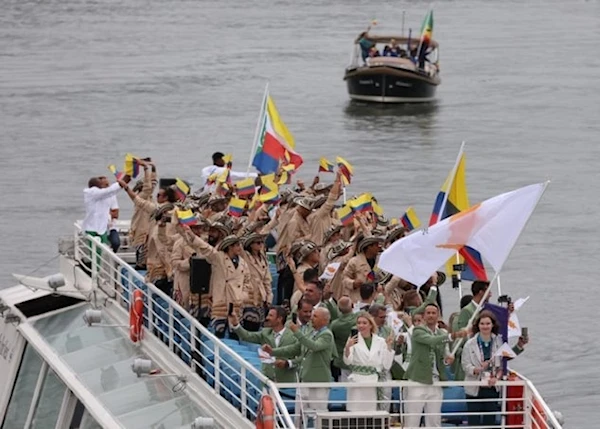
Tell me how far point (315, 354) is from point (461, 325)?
2279mm

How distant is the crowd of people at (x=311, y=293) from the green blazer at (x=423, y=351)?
1 cm

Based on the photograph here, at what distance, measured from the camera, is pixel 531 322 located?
37.9 metres

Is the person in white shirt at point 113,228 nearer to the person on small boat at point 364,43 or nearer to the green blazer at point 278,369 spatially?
the green blazer at point 278,369

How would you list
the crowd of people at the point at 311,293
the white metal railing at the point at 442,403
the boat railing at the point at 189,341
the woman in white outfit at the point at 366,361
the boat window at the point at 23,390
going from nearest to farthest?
the white metal railing at the point at 442,403
the woman in white outfit at the point at 366,361
the crowd of people at the point at 311,293
the boat railing at the point at 189,341
the boat window at the point at 23,390

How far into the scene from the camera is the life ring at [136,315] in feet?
67.0

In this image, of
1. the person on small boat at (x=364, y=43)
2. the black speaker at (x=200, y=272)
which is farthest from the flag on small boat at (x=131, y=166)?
the person on small boat at (x=364, y=43)

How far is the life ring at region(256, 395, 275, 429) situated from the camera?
619 inches

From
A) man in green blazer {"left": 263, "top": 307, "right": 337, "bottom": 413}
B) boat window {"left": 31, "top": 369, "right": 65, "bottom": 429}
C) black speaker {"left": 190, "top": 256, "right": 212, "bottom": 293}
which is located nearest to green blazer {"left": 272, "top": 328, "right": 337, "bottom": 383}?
man in green blazer {"left": 263, "top": 307, "right": 337, "bottom": 413}

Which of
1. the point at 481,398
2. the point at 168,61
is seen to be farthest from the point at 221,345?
the point at 168,61

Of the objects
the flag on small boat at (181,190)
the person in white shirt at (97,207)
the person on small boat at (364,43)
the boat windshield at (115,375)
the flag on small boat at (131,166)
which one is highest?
the flag on small boat at (131,166)

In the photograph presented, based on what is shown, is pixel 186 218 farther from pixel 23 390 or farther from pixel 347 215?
pixel 23 390

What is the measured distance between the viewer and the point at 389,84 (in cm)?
6925

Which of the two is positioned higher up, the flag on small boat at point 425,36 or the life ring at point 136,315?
the life ring at point 136,315

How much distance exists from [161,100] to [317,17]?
111 feet
